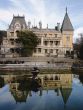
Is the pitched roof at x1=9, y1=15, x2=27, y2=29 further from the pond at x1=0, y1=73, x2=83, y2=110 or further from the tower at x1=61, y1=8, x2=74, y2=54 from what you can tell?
the pond at x1=0, y1=73, x2=83, y2=110

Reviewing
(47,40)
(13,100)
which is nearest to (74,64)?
(47,40)

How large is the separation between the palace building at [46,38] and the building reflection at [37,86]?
2640 cm

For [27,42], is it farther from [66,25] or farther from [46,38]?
[66,25]

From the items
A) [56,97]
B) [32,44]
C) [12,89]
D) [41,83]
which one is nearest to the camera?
[56,97]

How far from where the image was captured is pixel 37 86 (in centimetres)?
2847

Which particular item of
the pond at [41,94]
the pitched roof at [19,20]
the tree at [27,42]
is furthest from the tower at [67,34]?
the pond at [41,94]

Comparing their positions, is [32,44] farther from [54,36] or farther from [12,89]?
[12,89]

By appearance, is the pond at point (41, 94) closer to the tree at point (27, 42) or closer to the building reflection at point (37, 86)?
the building reflection at point (37, 86)

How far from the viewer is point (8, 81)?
32.0 metres

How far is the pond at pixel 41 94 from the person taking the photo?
20391mm

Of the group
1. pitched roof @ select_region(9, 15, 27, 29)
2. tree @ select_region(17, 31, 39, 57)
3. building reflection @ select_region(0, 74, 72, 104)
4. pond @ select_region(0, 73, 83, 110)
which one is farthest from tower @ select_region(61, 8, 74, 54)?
pond @ select_region(0, 73, 83, 110)

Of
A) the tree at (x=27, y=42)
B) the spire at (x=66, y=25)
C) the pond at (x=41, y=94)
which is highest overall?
the spire at (x=66, y=25)

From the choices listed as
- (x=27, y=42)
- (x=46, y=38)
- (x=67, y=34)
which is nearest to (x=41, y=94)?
(x=27, y=42)

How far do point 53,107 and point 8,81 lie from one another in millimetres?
12803
